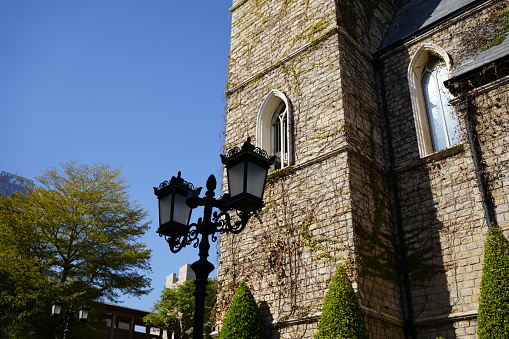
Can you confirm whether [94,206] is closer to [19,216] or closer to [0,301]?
[19,216]

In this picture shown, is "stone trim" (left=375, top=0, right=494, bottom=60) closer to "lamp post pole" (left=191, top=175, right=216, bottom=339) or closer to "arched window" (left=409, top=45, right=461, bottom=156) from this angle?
"arched window" (left=409, top=45, right=461, bottom=156)

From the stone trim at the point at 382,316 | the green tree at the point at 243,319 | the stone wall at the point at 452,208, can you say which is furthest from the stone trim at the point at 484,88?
the green tree at the point at 243,319

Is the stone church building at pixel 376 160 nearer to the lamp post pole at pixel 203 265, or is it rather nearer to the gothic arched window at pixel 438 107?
the gothic arched window at pixel 438 107

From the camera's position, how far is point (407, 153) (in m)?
11.6

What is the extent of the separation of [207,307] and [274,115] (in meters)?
12.1

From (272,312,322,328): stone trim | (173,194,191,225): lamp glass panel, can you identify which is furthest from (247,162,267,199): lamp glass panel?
(272,312,322,328): stone trim

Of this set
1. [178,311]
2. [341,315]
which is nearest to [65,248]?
[178,311]

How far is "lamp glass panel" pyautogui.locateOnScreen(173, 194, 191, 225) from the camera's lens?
595 cm

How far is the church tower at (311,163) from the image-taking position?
10047 millimetres

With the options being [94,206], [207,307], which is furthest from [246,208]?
[207,307]

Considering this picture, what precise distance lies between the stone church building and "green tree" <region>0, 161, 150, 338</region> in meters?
7.06

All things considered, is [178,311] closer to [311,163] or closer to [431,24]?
[311,163]

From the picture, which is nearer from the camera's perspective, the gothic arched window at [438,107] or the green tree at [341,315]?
the green tree at [341,315]

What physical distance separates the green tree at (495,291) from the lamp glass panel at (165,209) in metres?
5.39
